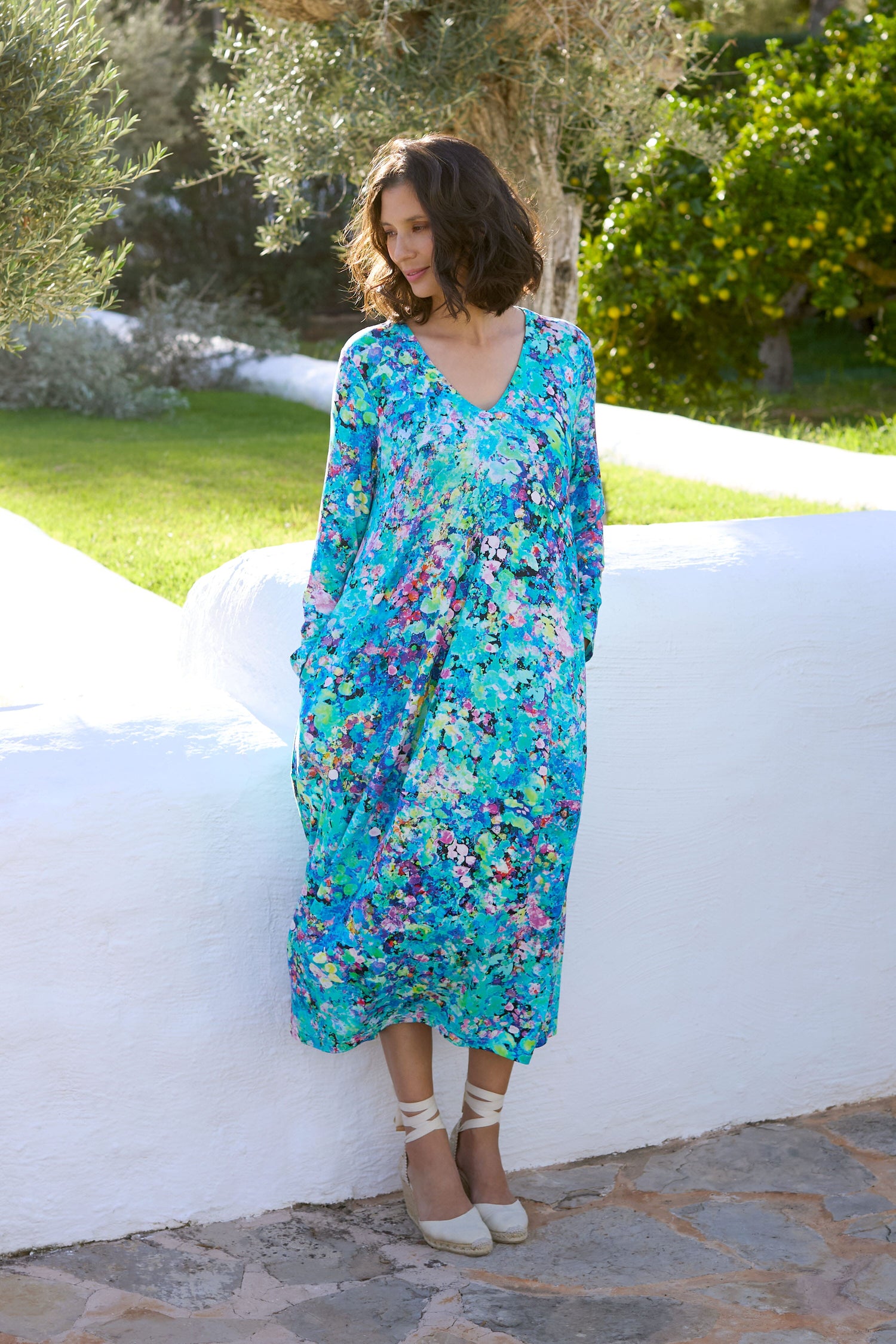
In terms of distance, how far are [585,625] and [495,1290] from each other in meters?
1.24

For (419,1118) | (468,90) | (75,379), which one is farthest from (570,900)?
(75,379)

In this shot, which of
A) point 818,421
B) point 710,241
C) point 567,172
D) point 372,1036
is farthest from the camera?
point 818,421

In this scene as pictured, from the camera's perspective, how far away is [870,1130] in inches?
123

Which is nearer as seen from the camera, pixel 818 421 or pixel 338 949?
pixel 338 949

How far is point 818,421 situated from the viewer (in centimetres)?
1098

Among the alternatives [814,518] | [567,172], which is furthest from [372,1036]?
[567,172]

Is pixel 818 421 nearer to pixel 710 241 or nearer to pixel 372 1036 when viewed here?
pixel 710 241

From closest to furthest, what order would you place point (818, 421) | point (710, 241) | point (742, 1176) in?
1. point (742, 1176)
2. point (710, 241)
3. point (818, 421)

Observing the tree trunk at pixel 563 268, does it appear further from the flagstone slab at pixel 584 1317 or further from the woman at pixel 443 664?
the flagstone slab at pixel 584 1317

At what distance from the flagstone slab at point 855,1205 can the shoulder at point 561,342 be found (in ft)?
5.77

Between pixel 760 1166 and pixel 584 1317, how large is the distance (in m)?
0.73

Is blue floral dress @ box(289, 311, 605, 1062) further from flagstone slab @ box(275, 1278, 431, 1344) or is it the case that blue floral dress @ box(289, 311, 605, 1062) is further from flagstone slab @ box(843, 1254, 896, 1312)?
flagstone slab @ box(843, 1254, 896, 1312)

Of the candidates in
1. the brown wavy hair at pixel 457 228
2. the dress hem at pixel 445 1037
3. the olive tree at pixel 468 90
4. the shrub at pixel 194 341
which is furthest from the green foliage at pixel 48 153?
the shrub at pixel 194 341

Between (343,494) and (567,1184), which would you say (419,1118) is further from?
(343,494)
